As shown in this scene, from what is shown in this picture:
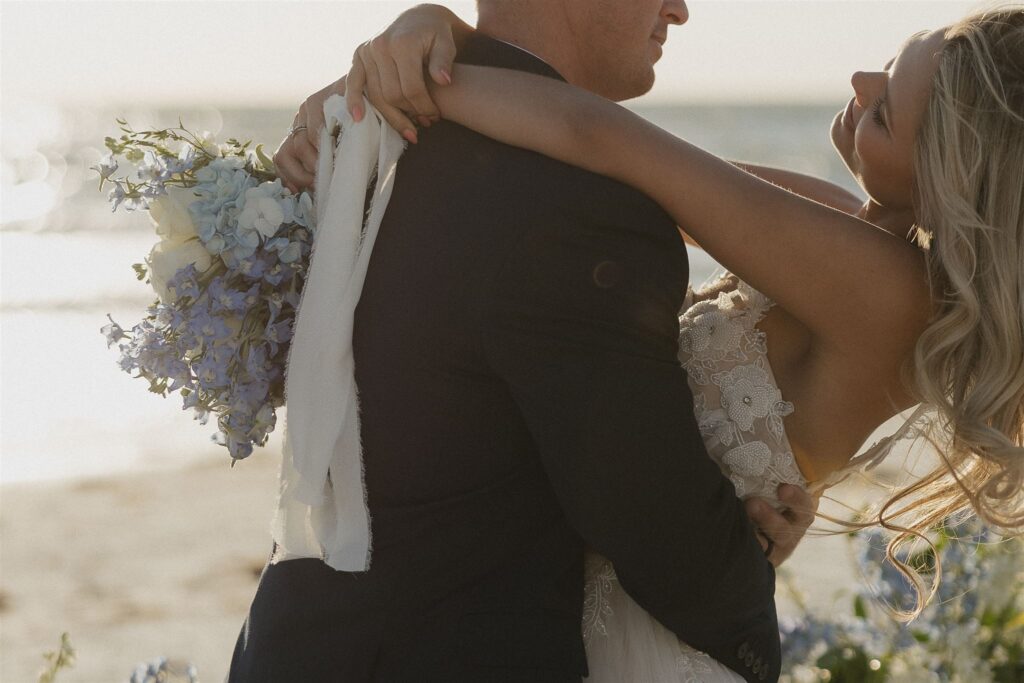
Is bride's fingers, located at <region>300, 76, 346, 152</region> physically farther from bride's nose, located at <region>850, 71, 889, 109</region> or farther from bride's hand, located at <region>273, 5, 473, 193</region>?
bride's nose, located at <region>850, 71, 889, 109</region>

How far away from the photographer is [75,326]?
1304 centimetres

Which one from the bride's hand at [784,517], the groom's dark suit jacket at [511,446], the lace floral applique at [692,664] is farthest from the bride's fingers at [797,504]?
the lace floral applique at [692,664]

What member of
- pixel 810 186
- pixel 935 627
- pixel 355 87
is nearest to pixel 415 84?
pixel 355 87

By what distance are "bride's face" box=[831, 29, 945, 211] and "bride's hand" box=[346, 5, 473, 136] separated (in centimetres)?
97

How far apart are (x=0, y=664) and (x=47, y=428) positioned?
4470mm

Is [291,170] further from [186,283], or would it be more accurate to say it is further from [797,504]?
[797,504]

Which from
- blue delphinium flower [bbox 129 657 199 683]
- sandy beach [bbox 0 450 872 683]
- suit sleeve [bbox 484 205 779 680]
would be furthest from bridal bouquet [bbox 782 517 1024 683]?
suit sleeve [bbox 484 205 779 680]

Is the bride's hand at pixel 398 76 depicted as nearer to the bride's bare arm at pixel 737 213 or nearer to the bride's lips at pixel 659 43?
the bride's bare arm at pixel 737 213

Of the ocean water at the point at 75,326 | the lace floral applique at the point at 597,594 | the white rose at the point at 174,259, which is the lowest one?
the lace floral applique at the point at 597,594

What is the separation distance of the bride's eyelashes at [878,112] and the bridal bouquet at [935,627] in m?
1.86

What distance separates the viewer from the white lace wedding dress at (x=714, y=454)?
2.30 metres

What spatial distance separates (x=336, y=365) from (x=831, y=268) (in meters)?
0.94

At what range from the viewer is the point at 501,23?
2338mm

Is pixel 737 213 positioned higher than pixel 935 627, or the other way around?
pixel 737 213
